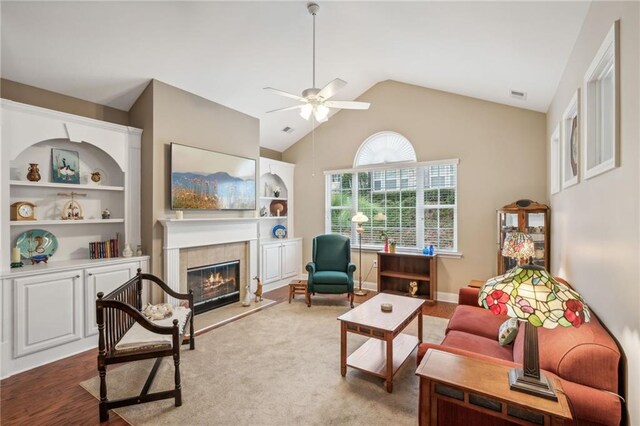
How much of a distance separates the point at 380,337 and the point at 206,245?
9.47 ft

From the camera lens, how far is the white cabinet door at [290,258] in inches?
237

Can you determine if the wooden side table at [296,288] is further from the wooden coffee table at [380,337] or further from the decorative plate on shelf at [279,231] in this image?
the wooden coffee table at [380,337]

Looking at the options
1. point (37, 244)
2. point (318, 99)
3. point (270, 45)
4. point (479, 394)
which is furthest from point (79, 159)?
point (479, 394)

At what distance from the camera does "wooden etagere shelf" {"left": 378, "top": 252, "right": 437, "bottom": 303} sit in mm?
4871

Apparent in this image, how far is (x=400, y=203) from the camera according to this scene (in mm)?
5484

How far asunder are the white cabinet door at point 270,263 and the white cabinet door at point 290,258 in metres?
0.16

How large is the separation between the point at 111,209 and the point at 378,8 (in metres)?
3.94

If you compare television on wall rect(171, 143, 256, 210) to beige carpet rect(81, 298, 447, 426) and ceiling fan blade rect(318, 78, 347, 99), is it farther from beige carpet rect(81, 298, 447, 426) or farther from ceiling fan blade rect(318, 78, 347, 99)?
ceiling fan blade rect(318, 78, 347, 99)

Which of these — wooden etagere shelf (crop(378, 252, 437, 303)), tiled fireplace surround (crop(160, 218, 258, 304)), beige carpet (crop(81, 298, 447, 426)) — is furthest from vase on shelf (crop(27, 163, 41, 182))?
wooden etagere shelf (crop(378, 252, 437, 303))

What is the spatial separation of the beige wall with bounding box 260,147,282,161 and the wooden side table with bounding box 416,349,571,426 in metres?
5.22

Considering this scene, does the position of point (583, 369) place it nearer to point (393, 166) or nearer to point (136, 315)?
point (136, 315)

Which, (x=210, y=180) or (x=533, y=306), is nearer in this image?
(x=533, y=306)

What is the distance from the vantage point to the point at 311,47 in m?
3.96

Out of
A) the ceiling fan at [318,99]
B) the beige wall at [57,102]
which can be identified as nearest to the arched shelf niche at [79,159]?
the beige wall at [57,102]
